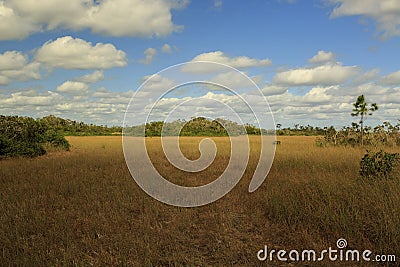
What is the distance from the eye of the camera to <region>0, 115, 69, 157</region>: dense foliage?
16188 millimetres

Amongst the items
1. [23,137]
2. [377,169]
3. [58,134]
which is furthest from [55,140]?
[377,169]

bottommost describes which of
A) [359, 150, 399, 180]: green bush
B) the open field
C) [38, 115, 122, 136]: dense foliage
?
the open field

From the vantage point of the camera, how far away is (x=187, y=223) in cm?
631

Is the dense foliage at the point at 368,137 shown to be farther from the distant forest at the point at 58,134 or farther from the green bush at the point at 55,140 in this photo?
the green bush at the point at 55,140

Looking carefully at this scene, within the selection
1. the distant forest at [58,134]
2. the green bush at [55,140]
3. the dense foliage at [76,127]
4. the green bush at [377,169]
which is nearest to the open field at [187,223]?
the green bush at [377,169]

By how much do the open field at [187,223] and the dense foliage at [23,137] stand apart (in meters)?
7.79

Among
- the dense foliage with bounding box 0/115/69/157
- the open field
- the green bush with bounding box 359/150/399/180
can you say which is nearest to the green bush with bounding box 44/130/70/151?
the dense foliage with bounding box 0/115/69/157

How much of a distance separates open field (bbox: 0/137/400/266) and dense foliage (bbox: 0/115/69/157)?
779 cm

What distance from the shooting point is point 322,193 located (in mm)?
7496

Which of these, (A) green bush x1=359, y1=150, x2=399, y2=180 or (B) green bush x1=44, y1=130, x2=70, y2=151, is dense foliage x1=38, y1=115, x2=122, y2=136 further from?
(A) green bush x1=359, y1=150, x2=399, y2=180

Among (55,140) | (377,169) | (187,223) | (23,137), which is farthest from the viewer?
(55,140)

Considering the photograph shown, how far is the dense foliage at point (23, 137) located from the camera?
16188 millimetres

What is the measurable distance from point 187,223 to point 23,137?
1531 centimetres

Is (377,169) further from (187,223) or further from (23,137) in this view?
(23,137)
